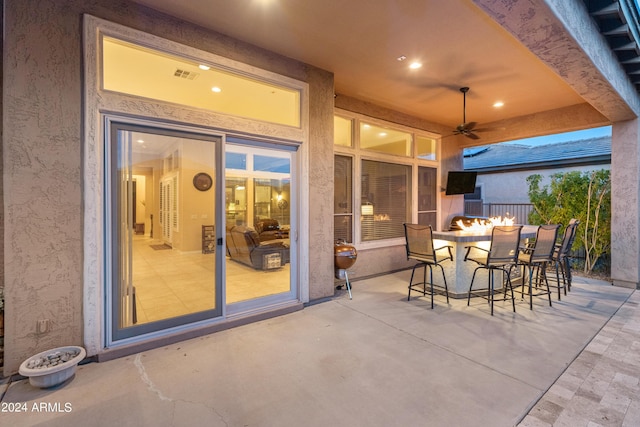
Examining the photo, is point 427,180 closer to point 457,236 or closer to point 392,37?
point 457,236

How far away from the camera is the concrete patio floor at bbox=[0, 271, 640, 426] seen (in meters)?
1.94

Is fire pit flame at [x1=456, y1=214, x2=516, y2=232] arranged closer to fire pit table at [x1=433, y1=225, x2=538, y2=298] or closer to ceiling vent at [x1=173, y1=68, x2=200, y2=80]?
fire pit table at [x1=433, y1=225, x2=538, y2=298]

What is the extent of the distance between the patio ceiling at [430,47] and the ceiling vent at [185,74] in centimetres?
51

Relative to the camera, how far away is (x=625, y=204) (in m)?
5.01

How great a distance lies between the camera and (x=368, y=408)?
6.58ft

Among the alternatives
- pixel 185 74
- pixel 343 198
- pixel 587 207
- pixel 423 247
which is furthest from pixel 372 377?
pixel 587 207

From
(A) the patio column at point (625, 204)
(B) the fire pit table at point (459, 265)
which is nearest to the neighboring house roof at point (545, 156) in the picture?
(A) the patio column at point (625, 204)

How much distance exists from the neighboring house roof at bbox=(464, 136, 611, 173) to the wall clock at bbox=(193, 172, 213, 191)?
412 inches

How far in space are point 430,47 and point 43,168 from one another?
13.9ft

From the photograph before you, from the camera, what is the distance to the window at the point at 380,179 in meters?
5.33

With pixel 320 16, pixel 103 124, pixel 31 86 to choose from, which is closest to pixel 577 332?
pixel 320 16

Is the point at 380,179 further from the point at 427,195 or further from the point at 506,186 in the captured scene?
the point at 506,186

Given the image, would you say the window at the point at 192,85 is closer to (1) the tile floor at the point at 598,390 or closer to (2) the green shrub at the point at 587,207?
(1) the tile floor at the point at 598,390

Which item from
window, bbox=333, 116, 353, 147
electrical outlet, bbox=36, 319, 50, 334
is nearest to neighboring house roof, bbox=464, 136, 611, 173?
window, bbox=333, 116, 353, 147
